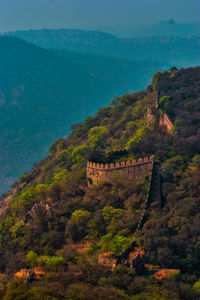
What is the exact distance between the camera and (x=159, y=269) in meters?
31.3

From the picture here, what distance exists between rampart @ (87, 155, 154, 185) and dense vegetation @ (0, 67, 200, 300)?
33.4 inches

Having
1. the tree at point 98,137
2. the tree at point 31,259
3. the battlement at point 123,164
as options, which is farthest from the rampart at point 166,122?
the tree at point 31,259

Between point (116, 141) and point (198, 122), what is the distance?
1427cm

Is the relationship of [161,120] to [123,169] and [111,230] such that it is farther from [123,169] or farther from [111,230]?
[111,230]

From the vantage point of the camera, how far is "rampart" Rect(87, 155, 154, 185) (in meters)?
43.2

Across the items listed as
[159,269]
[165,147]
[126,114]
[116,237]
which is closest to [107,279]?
[159,269]

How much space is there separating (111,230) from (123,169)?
7.85 meters

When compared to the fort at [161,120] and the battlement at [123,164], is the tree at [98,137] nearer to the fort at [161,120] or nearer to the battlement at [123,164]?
the fort at [161,120]

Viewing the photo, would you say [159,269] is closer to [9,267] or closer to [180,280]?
[180,280]

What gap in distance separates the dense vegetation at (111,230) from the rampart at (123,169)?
0.85 metres

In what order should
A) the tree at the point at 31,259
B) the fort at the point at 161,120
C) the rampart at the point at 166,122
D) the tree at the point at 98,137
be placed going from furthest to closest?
the tree at the point at 98,137 < the fort at the point at 161,120 < the rampart at the point at 166,122 < the tree at the point at 31,259

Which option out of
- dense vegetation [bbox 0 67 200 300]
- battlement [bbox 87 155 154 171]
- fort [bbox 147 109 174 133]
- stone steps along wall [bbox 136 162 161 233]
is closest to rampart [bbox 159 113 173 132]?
fort [bbox 147 109 174 133]

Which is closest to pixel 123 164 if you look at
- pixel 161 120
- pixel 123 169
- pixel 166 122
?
pixel 123 169

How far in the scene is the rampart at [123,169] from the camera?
43188mm
